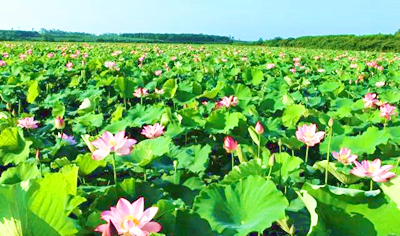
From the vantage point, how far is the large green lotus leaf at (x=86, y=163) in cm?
129

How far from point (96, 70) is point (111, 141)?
3382 millimetres

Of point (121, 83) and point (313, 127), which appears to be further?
point (121, 83)

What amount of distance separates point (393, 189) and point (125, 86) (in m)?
2.29

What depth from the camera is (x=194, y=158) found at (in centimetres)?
157

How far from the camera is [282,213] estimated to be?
924 mm

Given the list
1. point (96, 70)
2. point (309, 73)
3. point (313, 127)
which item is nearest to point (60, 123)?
point (313, 127)

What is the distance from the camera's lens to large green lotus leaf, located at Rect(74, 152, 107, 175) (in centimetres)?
129

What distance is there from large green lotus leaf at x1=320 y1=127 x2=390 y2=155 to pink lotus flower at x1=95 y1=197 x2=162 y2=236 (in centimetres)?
106

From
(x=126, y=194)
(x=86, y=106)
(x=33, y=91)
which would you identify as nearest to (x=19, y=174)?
(x=126, y=194)

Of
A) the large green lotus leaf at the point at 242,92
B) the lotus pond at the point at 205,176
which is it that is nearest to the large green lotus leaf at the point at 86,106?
the lotus pond at the point at 205,176

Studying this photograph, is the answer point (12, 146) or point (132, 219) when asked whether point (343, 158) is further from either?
point (12, 146)

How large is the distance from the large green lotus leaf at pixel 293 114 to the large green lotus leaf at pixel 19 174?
3.85 ft

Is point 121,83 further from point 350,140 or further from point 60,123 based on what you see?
point 350,140

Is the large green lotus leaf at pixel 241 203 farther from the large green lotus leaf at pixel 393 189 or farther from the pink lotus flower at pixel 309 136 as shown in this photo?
the pink lotus flower at pixel 309 136
